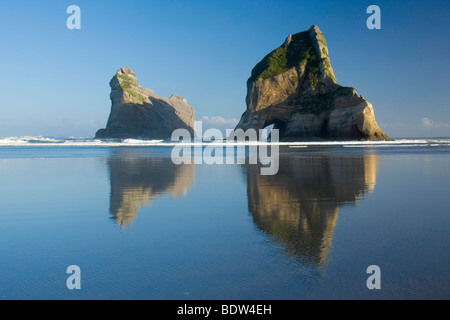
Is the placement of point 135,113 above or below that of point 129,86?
below

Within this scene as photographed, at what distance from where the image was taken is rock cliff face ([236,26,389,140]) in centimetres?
7112

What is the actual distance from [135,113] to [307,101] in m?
66.7

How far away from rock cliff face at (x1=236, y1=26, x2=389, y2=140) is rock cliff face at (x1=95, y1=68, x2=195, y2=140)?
55004mm

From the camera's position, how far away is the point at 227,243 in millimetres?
5582

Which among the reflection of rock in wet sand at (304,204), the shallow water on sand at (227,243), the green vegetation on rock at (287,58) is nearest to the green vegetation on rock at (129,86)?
the green vegetation on rock at (287,58)

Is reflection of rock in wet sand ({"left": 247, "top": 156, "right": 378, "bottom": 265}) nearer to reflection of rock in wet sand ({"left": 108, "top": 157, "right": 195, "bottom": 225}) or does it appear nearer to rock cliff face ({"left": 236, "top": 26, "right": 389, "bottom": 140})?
reflection of rock in wet sand ({"left": 108, "top": 157, "right": 195, "bottom": 225})

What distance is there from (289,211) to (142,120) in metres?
124

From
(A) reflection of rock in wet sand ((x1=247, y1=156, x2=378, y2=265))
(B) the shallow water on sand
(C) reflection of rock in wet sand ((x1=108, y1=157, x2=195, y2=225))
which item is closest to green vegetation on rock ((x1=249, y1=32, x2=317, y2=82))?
(C) reflection of rock in wet sand ((x1=108, y1=157, x2=195, y2=225))

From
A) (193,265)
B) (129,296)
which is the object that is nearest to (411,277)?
(193,265)

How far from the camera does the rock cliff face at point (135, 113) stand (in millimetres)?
120812

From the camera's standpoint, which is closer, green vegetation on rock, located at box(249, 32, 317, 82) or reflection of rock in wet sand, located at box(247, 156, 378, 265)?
reflection of rock in wet sand, located at box(247, 156, 378, 265)

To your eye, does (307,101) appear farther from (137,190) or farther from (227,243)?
(227,243)

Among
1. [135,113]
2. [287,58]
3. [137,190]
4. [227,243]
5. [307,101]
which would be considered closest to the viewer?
[227,243]

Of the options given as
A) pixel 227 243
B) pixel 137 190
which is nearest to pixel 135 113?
pixel 137 190
